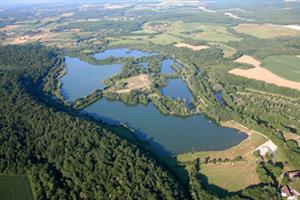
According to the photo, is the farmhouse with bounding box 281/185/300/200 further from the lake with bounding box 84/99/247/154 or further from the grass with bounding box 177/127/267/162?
the lake with bounding box 84/99/247/154

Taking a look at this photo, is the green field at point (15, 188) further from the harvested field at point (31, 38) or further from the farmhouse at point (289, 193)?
the harvested field at point (31, 38)

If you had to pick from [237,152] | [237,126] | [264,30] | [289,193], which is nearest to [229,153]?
[237,152]

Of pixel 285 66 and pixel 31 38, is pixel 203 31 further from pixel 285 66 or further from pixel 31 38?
pixel 31 38

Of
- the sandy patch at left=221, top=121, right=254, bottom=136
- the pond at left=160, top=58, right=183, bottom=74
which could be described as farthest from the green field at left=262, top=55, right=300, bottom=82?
the sandy patch at left=221, top=121, right=254, bottom=136

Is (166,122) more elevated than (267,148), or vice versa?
(267,148)

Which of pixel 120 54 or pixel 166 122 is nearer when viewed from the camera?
pixel 166 122

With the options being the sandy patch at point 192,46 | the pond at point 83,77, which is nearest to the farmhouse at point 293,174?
the pond at point 83,77
